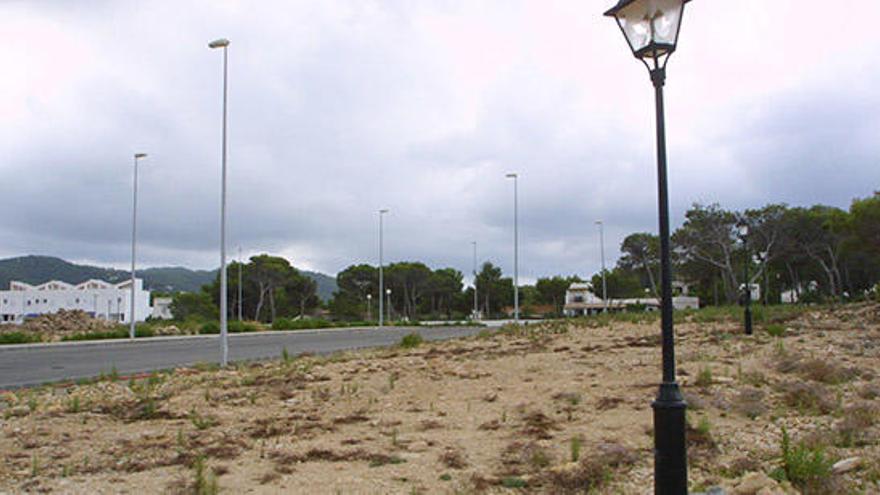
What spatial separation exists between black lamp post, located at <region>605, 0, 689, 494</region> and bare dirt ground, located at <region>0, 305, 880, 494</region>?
916mm

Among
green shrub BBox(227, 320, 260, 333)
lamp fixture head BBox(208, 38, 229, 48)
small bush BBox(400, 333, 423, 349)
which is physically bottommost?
green shrub BBox(227, 320, 260, 333)

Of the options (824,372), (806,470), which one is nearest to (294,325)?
(824,372)

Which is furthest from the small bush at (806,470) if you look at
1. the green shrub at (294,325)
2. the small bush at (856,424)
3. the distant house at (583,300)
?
the distant house at (583,300)

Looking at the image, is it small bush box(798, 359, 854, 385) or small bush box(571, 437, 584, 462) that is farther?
small bush box(798, 359, 854, 385)

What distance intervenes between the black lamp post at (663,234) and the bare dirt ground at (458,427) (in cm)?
92

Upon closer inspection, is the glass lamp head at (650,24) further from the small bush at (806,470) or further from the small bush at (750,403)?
the small bush at (750,403)

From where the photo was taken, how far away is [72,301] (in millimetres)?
89438

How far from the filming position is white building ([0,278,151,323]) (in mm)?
85312

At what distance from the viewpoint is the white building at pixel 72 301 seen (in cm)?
8531

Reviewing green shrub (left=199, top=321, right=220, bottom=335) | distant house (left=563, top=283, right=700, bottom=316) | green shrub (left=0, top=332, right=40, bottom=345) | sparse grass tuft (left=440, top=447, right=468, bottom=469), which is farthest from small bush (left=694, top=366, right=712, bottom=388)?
distant house (left=563, top=283, right=700, bottom=316)

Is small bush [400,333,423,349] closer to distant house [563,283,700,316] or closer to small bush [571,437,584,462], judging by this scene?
small bush [571,437,584,462]

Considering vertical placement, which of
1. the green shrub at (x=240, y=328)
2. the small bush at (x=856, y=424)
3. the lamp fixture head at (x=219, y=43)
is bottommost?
the green shrub at (x=240, y=328)

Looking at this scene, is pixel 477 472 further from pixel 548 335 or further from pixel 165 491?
pixel 548 335

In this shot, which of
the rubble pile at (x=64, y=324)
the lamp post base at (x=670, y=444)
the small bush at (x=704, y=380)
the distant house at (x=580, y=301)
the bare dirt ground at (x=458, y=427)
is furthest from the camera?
the distant house at (x=580, y=301)
